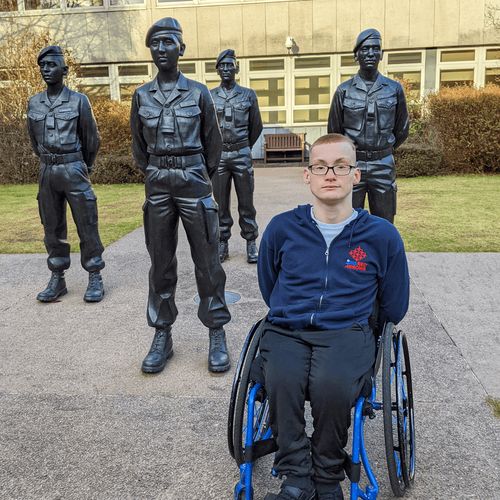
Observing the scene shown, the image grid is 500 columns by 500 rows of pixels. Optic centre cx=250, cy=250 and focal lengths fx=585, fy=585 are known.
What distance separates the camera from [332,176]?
2590mm

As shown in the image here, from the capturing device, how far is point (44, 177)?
5207 millimetres

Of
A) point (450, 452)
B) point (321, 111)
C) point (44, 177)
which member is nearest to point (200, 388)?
point (450, 452)

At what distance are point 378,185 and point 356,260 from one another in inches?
115

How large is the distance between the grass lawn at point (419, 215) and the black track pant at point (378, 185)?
191 cm

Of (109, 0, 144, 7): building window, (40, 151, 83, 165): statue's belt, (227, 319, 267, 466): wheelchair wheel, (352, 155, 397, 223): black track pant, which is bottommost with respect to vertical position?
(227, 319, 267, 466): wheelchair wheel

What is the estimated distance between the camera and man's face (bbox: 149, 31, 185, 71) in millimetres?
3541

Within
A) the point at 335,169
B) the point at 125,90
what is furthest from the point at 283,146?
the point at 335,169

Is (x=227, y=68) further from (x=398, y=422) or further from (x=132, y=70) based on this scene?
(x=132, y=70)

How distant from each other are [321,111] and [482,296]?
599 inches

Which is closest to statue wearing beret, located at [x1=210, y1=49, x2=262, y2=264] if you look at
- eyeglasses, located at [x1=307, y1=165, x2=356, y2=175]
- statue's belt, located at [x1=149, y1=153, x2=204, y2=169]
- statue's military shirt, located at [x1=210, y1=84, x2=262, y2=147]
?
statue's military shirt, located at [x1=210, y1=84, x2=262, y2=147]

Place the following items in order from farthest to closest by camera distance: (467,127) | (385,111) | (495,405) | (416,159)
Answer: (416,159) < (467,127) < (385,111) < (495,405)

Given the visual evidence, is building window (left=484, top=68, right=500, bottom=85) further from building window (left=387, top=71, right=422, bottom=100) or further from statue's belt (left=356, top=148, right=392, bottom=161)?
statue's belt (left=356, top=148, right=392, bottom=161)

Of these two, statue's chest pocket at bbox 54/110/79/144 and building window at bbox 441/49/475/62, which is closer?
statue's chest pocket at bbox 54/110/79/144

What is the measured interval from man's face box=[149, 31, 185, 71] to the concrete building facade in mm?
15618
